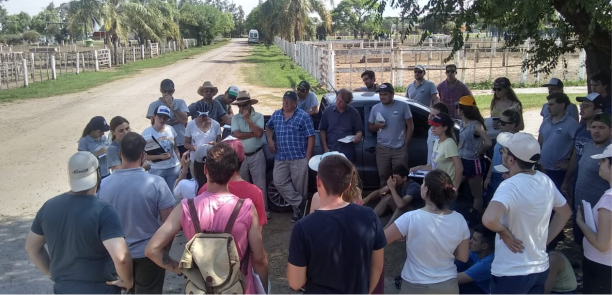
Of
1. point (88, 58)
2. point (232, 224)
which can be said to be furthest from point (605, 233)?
point (88, 58)

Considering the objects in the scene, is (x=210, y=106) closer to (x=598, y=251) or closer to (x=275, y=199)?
(x=275, y=199)

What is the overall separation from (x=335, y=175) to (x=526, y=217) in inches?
57.6

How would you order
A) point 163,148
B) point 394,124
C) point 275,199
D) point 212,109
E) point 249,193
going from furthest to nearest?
point 212,109 < point 275,199 < point 394,124 < point 163,148 < point 249,193

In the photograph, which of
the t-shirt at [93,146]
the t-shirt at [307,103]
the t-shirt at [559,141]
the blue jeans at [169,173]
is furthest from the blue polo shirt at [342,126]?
the t-shirt at [93,146]

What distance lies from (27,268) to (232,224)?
3.81 m

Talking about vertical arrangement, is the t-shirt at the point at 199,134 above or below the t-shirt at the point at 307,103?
below

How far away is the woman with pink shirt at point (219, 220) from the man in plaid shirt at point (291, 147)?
3.26 meters

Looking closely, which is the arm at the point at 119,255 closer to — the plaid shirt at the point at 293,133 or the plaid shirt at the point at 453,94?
the plaid shirt at the point at 293,133

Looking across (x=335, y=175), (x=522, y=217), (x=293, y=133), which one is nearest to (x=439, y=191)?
(x=522, y=217)

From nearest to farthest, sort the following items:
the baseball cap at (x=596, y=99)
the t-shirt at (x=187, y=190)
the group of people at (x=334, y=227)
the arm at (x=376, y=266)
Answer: the group of people at (x=334, y=227) → the arm at (x=376, y=266) → the t-shirt at (x=187, y=190) → the baseball cap at (x=596, y=99)

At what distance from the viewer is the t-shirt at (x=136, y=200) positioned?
3.69m

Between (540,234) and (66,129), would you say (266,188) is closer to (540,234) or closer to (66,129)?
(540,234)

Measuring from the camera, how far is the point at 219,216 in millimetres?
3020

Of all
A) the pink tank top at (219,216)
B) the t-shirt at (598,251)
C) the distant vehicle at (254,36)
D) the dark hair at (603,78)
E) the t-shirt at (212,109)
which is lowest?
the t-shirt at (598,251)
